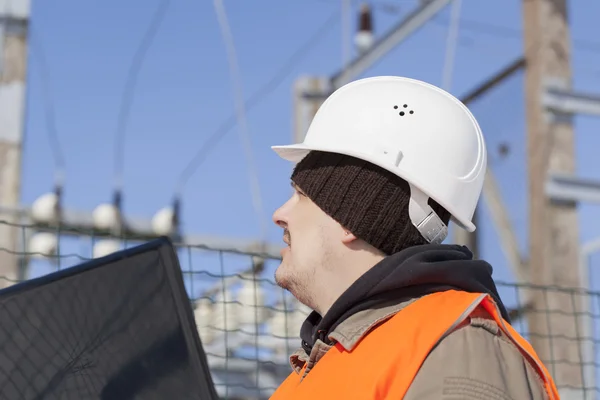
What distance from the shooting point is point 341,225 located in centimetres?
240

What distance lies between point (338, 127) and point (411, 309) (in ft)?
1.86

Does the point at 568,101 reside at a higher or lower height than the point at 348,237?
lower

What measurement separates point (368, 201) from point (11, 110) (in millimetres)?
4054

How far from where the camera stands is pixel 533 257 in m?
6.89

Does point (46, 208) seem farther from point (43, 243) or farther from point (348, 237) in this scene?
point (348, 237)

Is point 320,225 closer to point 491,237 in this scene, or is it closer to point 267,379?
point 491,237

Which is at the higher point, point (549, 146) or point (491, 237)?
point (549, 146)

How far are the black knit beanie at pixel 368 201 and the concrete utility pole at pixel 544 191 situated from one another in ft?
13.6

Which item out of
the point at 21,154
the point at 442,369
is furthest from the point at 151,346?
the point at 21,154

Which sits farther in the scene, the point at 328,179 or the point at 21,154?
the point at 21,154

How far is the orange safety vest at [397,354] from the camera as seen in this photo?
2.00 metres

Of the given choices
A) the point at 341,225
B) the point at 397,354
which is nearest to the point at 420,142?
the point at 341,225

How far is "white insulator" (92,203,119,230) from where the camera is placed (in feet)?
39.2

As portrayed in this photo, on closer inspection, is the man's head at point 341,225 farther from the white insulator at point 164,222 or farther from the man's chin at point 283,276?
the white insulator at point 164,222
